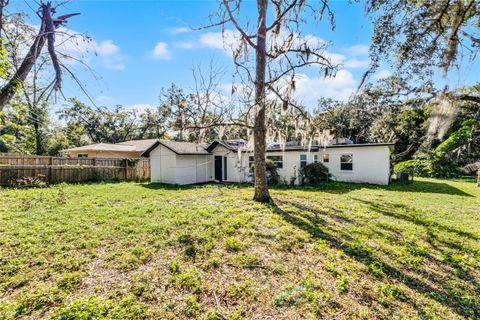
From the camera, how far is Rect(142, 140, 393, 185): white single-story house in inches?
493

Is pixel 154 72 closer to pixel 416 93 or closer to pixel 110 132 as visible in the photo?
pixel 416 93

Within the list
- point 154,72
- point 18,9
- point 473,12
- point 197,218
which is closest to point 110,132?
point 154,72

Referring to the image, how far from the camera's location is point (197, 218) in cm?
554

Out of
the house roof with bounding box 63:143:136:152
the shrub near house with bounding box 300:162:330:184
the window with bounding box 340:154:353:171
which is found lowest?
the shrub near house with bounding box 300:162:330:184

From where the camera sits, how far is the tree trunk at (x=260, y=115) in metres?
6.45

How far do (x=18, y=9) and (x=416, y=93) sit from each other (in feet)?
Result: 27.2

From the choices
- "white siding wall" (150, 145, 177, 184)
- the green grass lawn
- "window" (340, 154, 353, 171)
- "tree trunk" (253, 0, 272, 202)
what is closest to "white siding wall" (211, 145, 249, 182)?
"white siding wall" (150, 145, 177, 184)

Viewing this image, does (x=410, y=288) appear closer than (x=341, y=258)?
Yes

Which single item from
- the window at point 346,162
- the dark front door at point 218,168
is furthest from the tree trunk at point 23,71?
the window at point 346,162

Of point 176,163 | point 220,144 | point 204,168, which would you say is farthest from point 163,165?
point 220,144

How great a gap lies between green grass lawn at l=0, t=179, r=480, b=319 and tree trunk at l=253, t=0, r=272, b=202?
123 centimetres

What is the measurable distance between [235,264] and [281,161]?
10067mm

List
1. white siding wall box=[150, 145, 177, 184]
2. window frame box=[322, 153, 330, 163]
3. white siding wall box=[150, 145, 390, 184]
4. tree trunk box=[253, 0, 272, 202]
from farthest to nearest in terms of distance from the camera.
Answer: window frame box=[322, 153, 330, 163] → white siding wall box=[150, 145, 177, 184] → white siding wall box=[150, 145, 390, 184] → tree trunk box=[253, 0, 272, 202]

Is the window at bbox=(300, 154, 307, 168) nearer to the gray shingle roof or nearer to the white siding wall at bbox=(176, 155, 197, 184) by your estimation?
the gray shingle roof
